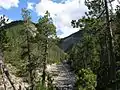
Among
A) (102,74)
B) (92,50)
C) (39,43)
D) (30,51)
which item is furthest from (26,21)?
→ (92,50)

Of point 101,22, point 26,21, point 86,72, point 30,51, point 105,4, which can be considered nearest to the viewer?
point 105,4

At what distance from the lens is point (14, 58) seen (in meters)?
75.8

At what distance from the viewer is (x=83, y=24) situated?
23.5m

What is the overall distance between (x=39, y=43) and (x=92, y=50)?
74.2ft

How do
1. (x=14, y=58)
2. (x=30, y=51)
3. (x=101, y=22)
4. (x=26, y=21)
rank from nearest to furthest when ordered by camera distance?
1. (x=101, y=22)
2. (x=30, y=51)
3. (x=26, y=21)
4. (x=14, y=58)

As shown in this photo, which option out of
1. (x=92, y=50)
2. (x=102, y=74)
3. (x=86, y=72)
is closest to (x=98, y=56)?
(x=92, y=50)

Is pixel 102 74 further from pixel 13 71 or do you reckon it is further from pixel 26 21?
pixel 13 71

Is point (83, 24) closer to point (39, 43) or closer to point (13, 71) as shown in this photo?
point (39, 43)

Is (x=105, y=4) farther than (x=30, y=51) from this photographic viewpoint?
No

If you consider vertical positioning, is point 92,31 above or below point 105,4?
below

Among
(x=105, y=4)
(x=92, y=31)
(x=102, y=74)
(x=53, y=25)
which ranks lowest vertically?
(x=102, y=74)

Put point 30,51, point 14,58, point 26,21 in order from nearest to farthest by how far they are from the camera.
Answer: point 30,51, point 26,21, point 14,58

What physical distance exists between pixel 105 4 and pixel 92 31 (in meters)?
2.30

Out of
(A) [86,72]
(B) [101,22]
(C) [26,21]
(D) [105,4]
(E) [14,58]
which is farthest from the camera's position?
(E) [14,58]
